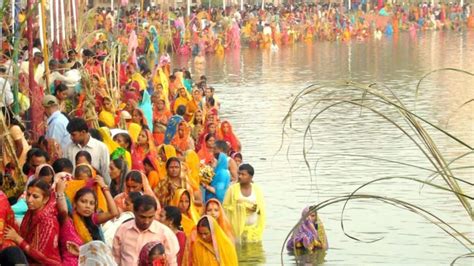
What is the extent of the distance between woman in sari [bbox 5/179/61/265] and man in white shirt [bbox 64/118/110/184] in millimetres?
2661

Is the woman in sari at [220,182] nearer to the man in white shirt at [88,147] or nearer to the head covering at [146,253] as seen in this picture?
the man in white shirt at [88,147]

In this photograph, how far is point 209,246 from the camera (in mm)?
8445

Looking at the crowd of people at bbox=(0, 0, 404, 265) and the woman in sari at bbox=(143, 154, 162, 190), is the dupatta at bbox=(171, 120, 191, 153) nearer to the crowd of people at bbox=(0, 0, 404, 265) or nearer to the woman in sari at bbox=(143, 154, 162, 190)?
the crowd of people at bbox=(0, 0, 404, 265)

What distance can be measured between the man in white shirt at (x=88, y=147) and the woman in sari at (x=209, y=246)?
155cm

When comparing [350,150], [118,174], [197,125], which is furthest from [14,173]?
[350,150]

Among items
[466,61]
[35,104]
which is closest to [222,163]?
[35,104]

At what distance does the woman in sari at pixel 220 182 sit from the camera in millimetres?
11297

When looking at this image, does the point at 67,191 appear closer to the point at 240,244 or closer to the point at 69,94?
the point at 240,244

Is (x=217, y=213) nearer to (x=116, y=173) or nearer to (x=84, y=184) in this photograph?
(x=116, y=173)

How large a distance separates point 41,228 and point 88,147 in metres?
2.81

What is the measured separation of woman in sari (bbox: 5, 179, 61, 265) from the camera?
280 inches

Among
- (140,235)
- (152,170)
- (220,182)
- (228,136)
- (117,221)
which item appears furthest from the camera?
(228,136)

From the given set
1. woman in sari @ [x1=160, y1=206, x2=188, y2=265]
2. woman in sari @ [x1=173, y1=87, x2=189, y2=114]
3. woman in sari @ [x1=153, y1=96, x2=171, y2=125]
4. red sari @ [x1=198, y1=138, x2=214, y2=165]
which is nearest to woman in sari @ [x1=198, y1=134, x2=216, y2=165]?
red sari @ [x1=198, y1=138, x2=214, y2=165]

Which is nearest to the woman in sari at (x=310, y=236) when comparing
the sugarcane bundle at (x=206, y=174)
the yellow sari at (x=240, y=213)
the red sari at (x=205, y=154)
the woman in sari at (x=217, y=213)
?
the yellow sari at (x=240, y=213)
